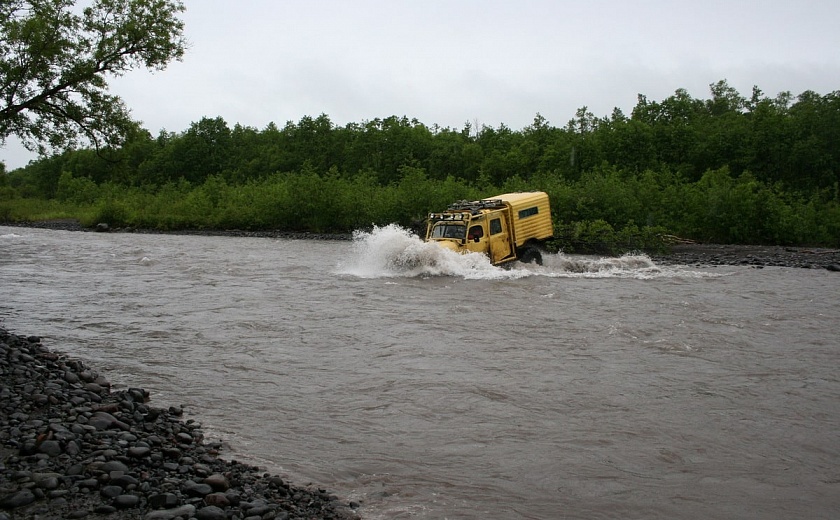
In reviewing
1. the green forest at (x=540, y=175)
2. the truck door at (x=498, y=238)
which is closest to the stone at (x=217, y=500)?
the green forest at (x=540, y=175)

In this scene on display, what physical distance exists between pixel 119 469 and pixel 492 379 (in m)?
6.04

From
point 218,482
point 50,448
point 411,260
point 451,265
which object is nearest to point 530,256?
point 451,265

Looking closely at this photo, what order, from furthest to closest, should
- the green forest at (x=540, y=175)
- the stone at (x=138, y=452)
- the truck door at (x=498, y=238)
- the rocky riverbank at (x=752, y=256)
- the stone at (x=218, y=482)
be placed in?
the green forest at (x=540, y=175), the rocky riverbank at (x=752, y=256), the truck door at (x=498, y=238), the stone at (x=138, y=452), the stone at (x=218, y=482)

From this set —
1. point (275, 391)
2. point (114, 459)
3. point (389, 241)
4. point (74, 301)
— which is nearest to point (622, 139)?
point (389, 241)

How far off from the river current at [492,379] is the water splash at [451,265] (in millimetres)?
156

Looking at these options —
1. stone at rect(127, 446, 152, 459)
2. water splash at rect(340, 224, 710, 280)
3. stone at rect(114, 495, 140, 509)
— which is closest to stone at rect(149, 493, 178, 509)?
stone at rect(114, 495, 140, 509)

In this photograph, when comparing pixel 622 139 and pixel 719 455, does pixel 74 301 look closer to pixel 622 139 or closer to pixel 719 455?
pixel 719 455

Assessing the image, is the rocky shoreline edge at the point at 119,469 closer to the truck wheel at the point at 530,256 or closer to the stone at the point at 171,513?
the stone at the point at 171,513

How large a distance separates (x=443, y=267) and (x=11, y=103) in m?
13.2

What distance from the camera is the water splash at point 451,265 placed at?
22.6 metres

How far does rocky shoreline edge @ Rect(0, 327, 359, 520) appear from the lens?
5.69 meters

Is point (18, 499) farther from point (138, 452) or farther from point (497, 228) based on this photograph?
point (497, 228)

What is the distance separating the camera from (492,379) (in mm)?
10891

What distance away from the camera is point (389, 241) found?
2442 centimetres
